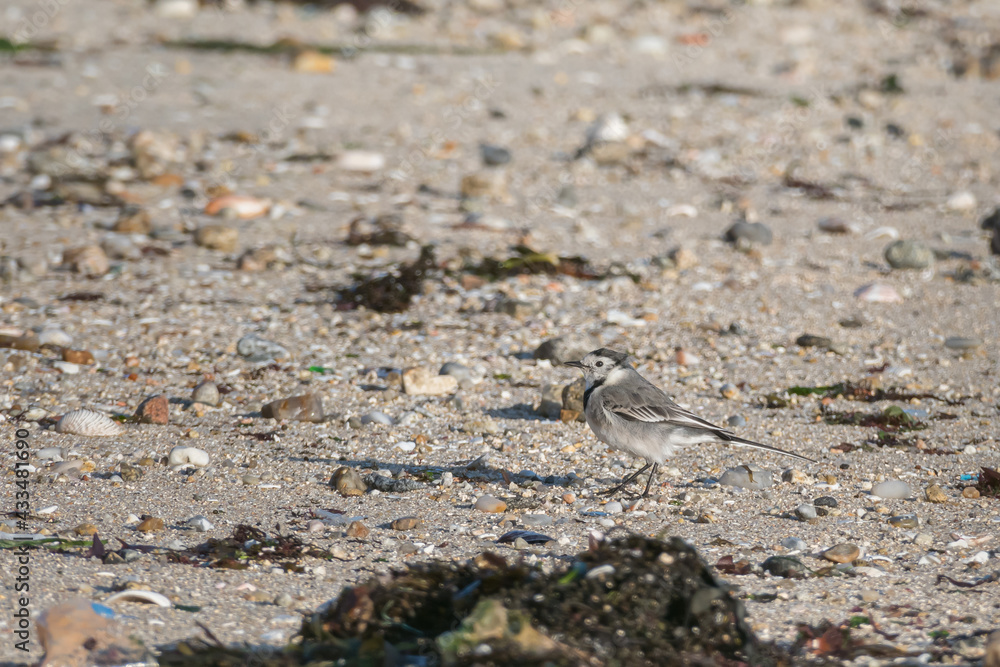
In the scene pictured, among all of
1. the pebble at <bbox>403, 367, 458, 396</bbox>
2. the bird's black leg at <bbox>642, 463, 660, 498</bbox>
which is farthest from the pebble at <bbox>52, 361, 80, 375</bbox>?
the bird's black leg at <bbox>642, 463, 660, 498</bbox>

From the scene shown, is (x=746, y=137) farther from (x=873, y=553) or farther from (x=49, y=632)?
(x=49, y=632)

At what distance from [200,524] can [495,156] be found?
7076 millimetres

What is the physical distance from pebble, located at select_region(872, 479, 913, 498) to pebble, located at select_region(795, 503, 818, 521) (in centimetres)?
47

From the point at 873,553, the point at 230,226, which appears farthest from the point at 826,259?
the point at 230,226

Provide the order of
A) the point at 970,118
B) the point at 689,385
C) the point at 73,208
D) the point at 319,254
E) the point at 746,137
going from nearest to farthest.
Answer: the point at 689,385 → the point at 319,254 → the point at 73,208 → the point at 746,137 → the point at 970,118

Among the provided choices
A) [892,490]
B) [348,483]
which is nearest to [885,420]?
[892,490]

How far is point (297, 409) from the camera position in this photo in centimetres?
573

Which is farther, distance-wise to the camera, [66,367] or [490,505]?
[66,367]

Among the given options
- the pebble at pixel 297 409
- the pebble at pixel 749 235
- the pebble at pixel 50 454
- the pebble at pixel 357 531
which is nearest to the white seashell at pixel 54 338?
the pebble at pixel 50 454

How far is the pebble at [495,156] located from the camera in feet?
35.1

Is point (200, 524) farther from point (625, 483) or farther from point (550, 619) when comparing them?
point (625, 483)

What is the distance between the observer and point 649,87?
1341 centimetres

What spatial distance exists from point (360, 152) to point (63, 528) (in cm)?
698

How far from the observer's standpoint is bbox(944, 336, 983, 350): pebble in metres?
6.97
